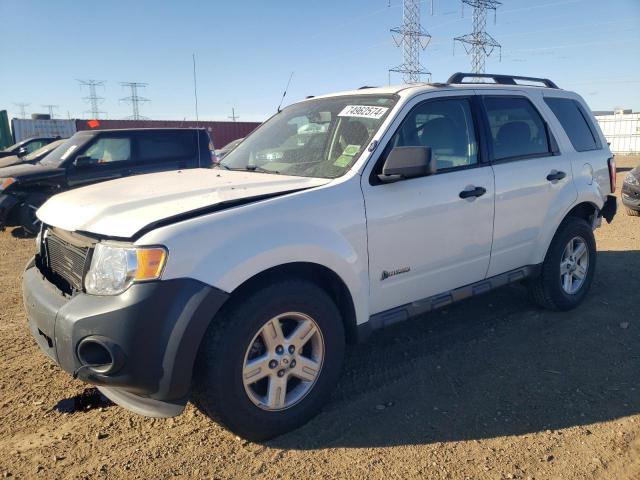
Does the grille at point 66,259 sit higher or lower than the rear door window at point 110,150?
lower

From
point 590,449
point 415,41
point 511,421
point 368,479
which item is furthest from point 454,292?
point 415,41

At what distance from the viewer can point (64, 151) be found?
915 cm

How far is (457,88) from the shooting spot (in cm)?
392

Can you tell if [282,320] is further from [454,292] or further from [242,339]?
[454,292]

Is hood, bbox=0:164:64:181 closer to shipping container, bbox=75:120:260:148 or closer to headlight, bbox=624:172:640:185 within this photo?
headlight, bbox=624:172:640:185

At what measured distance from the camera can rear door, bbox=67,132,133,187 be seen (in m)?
8.88

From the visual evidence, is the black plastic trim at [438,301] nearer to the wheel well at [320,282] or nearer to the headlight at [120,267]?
the wheel well at [320,282]

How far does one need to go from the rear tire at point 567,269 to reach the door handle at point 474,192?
4.12 feet

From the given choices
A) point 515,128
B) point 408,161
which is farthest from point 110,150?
point 408,161

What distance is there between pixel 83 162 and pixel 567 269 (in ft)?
25.2

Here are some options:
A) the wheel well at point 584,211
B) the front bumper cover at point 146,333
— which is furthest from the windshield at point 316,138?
the wheel well at point 584,211

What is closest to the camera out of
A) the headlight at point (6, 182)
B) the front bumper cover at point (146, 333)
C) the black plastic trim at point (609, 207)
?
the front bumper cover at point (146, 333)

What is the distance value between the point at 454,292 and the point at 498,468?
138cm

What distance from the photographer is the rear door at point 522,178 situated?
4.00m
